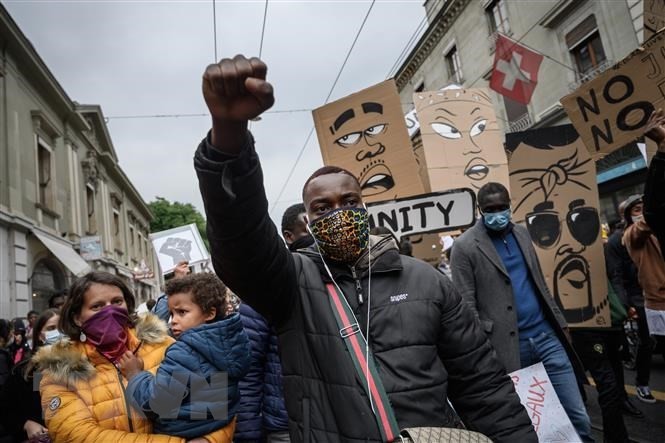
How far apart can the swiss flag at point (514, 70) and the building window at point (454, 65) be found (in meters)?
9.40

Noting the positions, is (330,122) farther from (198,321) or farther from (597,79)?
(198,321)

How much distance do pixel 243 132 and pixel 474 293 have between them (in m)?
2.35

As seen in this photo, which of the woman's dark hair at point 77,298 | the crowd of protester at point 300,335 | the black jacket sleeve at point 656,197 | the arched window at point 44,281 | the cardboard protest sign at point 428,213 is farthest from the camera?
the arched window at point 44,281

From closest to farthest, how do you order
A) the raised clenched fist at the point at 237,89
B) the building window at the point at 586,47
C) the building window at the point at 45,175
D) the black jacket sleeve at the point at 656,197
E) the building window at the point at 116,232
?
the raised clenched fist at the point at 237,89, the black jacket sleeve at the point at 656,197, the building window at the point at 586,47, the building window at the point at 45,175, the building window at the point at 116,232

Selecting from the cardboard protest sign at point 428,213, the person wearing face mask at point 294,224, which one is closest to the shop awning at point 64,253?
the cardboard protest sign at point 428,213

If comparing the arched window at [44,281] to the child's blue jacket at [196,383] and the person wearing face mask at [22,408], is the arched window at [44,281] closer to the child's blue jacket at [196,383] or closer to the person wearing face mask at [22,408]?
the person wearing face mask at [22,408]

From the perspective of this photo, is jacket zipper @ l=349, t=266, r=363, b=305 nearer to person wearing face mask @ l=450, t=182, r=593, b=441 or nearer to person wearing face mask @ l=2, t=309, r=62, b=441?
person wearing face mask @ l=450, t=182, r=593, b=441

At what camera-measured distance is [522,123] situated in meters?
15.7

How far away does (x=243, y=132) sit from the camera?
1072mm

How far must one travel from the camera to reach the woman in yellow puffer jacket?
70.5 inches

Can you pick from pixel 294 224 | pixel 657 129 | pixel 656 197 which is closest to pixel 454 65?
pixel 657 129

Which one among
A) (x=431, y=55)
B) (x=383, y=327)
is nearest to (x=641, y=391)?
(x=383, y=327)

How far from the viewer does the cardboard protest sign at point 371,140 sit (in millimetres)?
4652

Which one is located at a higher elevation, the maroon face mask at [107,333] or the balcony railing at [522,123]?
the balcony railing at [522,123]
